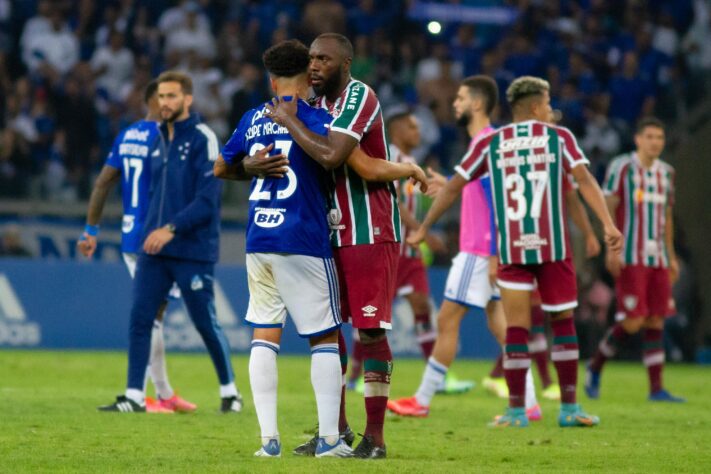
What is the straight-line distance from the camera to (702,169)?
20.6 meters

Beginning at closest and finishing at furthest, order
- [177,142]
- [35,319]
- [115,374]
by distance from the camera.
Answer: [177,142] < [115,374] < [35,319]

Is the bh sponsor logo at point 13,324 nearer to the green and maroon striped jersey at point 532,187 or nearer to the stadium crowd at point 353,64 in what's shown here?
the stadium crowd at point 353,64

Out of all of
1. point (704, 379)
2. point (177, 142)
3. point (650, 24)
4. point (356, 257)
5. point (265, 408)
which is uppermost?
point (650, 24)

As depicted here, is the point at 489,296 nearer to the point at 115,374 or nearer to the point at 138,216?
the point at 138,216

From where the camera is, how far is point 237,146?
689 centimetres

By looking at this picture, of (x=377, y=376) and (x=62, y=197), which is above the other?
(x=62, y=197)

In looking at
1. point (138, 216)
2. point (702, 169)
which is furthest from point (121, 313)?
point (702, 169)

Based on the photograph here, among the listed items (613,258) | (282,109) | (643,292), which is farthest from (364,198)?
(643,292)

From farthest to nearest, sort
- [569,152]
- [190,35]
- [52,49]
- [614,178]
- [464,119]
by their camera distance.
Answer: [190,35], [52,49], [614,178], [464,119], [569,152]

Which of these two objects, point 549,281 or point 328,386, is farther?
point 549,281

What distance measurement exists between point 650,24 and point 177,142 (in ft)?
51.2

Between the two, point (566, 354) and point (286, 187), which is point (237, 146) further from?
point (566, 354)

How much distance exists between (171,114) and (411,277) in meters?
3.60

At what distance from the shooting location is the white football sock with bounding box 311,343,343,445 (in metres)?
6.68
